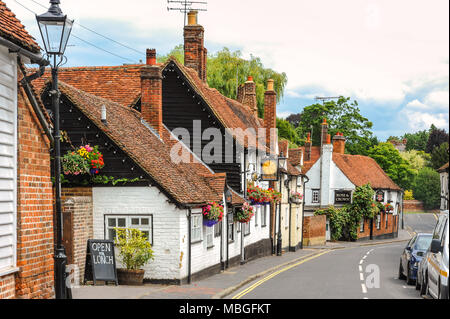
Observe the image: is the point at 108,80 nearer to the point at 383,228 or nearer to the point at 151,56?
the point at 151,56

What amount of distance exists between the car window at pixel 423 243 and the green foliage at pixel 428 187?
81.3 metres

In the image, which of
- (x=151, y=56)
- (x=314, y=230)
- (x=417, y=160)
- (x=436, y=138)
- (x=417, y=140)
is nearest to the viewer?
(x=151, y=56)

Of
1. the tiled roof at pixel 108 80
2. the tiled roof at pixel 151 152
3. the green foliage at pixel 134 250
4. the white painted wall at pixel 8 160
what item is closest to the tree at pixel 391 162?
the tiled roof at pixel 108 80

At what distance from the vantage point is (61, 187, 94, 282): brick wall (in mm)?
16547

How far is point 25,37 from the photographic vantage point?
10.4 metres

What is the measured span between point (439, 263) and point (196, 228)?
9756 mm

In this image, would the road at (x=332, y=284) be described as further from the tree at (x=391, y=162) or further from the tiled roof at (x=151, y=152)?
the tree at (x=391, y=162)

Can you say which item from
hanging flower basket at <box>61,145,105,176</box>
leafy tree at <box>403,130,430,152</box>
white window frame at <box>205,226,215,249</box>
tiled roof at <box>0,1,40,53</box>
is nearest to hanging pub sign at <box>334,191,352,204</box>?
white window frame at <box>205,226,215,249</box>

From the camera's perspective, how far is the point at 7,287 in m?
9.99

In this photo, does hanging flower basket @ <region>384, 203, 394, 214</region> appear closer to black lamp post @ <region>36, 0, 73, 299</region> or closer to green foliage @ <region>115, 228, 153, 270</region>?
green foliage @ <region>115, 228, 153, 270</region>

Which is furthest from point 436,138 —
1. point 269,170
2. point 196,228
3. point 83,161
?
point 83,161

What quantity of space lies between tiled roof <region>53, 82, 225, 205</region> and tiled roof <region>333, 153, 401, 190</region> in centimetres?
3423

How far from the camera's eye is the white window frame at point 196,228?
62.5ft

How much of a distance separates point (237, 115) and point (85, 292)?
17.4 meters
